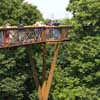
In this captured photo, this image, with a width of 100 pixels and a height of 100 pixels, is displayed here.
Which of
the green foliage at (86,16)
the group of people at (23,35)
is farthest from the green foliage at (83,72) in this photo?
the group of people at (23,35)

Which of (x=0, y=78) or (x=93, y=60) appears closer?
(x=93, y=60)

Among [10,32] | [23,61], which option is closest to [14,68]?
[23,61]

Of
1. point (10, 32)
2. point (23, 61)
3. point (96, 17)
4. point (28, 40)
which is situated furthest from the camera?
point (23, 61)

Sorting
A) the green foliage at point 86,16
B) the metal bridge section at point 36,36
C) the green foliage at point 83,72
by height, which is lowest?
the green foliage at point 83,72

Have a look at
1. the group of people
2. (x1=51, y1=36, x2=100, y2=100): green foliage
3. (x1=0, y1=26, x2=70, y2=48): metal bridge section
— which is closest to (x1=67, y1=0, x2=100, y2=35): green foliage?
(x1=51, y1=36, x2=100, y2=100): green foliage

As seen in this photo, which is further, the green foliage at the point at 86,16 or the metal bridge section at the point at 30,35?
the green foliage at the point at 86,16

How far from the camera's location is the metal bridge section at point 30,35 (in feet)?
33.1

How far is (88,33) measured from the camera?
44.0ft

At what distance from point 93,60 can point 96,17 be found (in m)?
2.06

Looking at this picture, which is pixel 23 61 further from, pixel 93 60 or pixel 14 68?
pixel 93 60

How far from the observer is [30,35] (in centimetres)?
1170

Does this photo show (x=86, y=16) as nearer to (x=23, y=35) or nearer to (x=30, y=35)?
(x=30, y=35)

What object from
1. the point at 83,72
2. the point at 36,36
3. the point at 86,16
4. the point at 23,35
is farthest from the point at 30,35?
the point at 83,72

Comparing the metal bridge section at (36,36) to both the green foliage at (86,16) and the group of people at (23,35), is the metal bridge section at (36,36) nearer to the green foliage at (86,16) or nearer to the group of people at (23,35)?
the group of people at (23,35)
